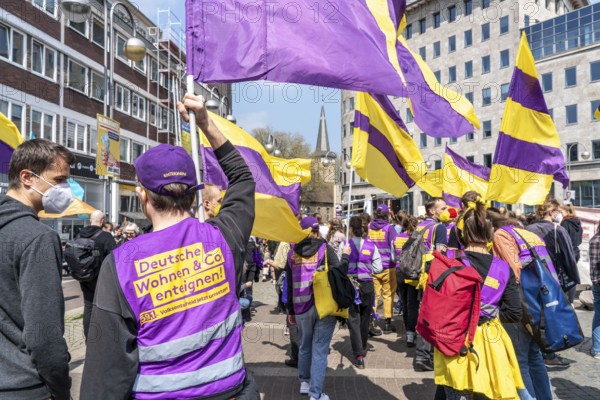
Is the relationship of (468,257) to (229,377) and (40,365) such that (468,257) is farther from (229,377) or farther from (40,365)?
(40,365)

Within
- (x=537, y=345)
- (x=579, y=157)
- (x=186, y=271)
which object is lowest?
(x=537, y=345)

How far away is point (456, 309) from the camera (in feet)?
11.7

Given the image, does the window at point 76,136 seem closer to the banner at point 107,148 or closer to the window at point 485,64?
the banner at point 107,148

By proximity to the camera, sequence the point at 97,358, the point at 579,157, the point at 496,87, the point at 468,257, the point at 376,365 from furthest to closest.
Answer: the point at 496,87, the point at 579,157, the point at 376,365, the point at 468,257, the point at 97,358

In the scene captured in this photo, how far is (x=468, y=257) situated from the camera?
3842 mm

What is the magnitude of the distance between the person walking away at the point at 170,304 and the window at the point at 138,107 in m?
31.1

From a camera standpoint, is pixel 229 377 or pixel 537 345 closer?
pixel 229 377

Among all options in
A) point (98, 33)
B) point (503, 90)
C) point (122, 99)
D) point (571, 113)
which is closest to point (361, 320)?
point (98, 33)

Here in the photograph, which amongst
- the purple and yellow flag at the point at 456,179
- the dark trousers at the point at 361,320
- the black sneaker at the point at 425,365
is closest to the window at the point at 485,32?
the purple and yellow flag at the point at 456,179

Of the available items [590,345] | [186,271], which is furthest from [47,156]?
[590,345]

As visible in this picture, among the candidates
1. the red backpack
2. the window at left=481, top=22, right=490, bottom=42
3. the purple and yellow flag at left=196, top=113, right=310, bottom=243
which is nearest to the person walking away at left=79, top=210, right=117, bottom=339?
the purple and yellow flag at left=196, top=113, right=310, bottom=243

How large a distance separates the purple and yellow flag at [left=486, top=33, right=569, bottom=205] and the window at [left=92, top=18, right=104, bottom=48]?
79.6ft

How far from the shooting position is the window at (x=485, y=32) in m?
45.0

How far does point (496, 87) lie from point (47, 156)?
46.6 meters
